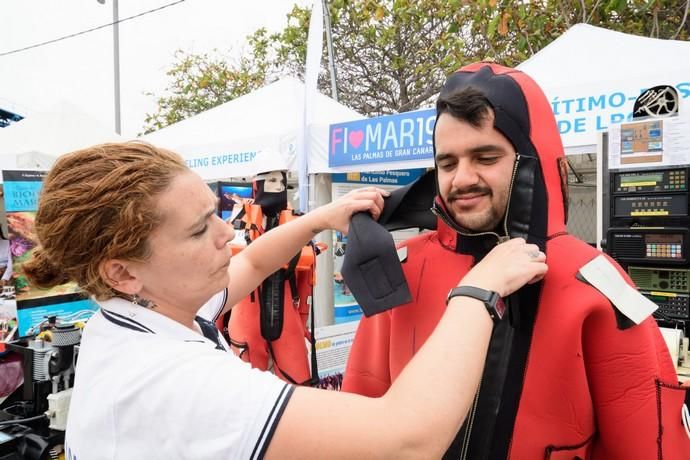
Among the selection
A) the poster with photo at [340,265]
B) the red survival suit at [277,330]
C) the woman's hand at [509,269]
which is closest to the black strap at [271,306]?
the red survival suit at [277,330]

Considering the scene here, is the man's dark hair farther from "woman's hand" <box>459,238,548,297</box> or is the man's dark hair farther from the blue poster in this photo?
the blue poster

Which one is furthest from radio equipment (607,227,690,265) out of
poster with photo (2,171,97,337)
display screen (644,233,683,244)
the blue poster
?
poster with photo (2,171,97,337)

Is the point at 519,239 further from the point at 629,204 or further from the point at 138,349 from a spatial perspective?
the point at 629,204

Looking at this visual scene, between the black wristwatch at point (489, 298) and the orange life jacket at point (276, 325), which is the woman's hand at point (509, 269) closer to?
the black wristwatch at point (489, 298)

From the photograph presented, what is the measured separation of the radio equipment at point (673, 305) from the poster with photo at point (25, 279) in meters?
3.46

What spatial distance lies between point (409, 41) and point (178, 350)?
1090 cm

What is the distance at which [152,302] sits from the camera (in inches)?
41.9

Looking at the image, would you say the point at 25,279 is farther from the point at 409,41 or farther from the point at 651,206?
the point at 409,41

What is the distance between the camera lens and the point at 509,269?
1011 mm

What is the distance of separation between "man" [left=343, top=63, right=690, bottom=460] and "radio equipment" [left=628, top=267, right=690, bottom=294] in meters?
1.79

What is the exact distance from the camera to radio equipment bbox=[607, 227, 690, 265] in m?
2.61

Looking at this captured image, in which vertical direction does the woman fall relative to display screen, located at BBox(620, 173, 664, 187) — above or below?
below

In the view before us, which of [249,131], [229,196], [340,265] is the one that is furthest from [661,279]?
[229,196]

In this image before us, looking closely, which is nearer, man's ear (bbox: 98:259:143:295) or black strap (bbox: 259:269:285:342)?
man's ear (bbox: 98:259:143:295)
